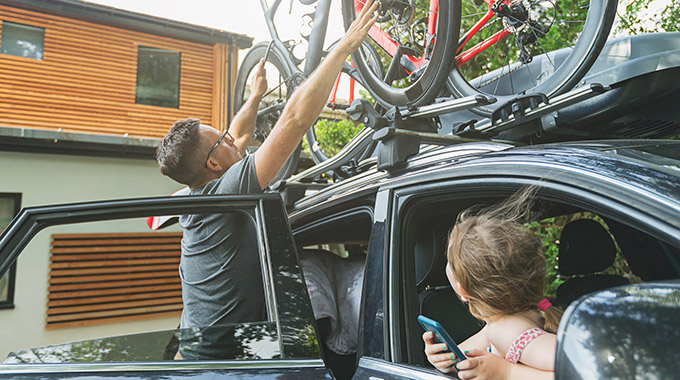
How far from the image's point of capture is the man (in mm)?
1673

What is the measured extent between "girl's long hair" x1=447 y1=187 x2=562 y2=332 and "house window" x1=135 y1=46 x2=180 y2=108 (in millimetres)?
13472

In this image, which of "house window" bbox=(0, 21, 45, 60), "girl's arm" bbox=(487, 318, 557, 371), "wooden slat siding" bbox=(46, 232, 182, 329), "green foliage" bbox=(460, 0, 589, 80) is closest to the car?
"girl's arm" bbox=(487, 318, 557, 371)

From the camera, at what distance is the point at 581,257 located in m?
2.14

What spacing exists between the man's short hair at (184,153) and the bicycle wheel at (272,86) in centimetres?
111

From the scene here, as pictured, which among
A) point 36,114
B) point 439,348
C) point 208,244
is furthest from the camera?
point 36,114

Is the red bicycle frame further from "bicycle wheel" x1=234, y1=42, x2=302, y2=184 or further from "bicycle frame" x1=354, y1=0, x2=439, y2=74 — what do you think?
"bicycle wheel" x1=234, y1=42, x2=302, y2=184

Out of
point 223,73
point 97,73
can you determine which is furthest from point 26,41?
point 223,73

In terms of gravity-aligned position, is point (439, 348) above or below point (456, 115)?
below

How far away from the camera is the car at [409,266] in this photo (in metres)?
0.60

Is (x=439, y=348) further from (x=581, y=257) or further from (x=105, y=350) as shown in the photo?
(x=581, y=257)

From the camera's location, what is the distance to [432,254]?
191 cm

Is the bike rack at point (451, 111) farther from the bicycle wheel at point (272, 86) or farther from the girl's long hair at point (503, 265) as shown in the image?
the bicycle wheel at point (272, 86)

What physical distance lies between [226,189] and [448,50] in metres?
1.13

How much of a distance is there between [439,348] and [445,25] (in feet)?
5.28
